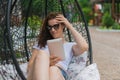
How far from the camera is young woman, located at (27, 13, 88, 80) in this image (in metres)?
4.19

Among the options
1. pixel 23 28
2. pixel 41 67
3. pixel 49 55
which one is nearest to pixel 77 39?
pixel 49 55

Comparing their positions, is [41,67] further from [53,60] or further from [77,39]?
[77,39]

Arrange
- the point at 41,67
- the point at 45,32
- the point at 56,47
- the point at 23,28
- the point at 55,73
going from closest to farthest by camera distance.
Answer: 1. the point at 41,67
2. the point at 55,73
3. the point at 56,47
4. the point at 45,32
5. the point at 23,28

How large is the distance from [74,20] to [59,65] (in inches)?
71.4

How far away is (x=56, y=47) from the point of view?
4.45 metres

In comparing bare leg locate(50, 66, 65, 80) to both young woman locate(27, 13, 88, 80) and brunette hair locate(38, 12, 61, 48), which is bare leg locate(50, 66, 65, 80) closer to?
young woman locate(27, 13, 88, 80)

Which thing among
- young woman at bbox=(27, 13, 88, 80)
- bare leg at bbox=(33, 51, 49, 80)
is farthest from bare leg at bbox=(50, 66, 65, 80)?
bare leg at bbox=(33, 51, 49, 80)

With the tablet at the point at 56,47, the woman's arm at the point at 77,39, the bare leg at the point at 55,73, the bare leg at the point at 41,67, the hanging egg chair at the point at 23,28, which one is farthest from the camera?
the hanging egg chair at the point at 23,28

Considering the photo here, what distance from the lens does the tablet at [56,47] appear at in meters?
4.42

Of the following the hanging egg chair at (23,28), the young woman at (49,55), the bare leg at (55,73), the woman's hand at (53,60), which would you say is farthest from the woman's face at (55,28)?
the hanging egg chair at (23,28)

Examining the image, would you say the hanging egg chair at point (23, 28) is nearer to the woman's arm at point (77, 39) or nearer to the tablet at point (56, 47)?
the tablet at point (56, 47)

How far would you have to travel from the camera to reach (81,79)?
474 cm

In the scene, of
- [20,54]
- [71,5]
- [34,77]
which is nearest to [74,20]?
[71,5]

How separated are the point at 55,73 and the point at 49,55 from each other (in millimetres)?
192
